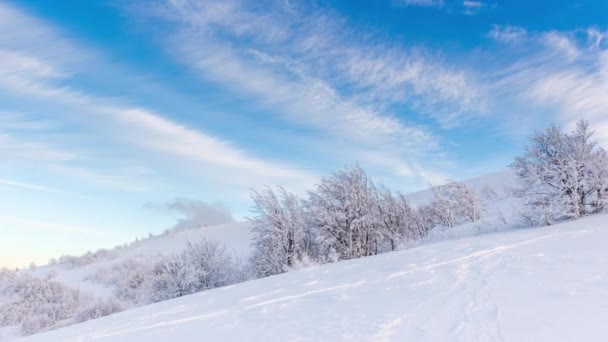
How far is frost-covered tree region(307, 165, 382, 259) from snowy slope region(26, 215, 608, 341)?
7611 mm

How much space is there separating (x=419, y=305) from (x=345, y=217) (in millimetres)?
11350

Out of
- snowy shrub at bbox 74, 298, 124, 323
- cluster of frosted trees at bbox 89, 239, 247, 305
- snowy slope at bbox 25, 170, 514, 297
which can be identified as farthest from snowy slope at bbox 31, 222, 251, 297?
snowy shrub at bbox 74, 298, 124, 323

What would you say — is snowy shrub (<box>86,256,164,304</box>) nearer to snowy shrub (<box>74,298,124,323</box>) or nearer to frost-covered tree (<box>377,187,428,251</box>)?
snowy shrub (<box>74,298,124,323</box>)

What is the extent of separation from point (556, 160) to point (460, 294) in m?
11.1

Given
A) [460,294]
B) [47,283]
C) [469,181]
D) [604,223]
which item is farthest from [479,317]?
[469,181]

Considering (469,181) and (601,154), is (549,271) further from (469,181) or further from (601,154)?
(469,181)

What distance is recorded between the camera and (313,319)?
4809 millimetres

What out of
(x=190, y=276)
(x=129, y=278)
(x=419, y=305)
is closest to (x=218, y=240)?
(x=129, y=278)

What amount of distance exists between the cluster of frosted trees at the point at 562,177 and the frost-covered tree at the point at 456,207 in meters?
7.35

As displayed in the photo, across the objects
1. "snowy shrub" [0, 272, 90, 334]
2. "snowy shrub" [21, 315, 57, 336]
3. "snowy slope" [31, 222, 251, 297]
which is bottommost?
"snowy shrub" [21, 315, 57, 336]

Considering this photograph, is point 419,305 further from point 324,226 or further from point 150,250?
point 150,250

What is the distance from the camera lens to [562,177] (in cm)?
1306

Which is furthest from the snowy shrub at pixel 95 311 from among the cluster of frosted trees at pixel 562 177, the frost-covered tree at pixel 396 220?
the cluster of frosted trees at pixel 562 177

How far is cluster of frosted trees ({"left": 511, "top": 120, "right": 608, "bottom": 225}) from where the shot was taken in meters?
12.5
